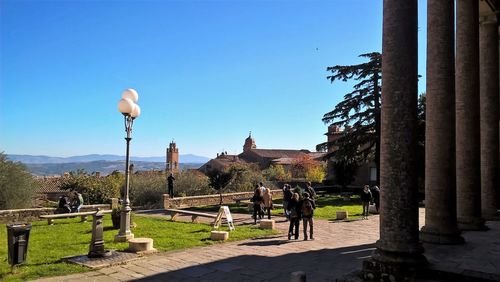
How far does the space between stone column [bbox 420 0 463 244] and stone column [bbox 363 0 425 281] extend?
2.39m

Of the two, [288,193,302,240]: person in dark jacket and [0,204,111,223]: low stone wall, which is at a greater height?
[288,193,302,240]: person in dark jacket

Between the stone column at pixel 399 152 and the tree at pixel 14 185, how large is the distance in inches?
736

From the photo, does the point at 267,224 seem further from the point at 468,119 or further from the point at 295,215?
the point at 468,119

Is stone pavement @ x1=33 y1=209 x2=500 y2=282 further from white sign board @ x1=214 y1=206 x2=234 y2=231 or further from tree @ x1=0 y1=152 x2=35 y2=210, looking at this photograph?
tree @ x1=0 y1=152 x2=35 y2=210

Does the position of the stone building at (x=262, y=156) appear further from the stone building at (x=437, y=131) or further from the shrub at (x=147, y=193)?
the stone building at (x=437, y=131)

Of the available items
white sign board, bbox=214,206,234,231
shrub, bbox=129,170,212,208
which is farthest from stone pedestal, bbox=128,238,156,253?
shrub, bbox=129,170,212,208

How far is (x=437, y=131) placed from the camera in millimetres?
8039

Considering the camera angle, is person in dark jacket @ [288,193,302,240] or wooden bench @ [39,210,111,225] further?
wooden bench @ [39,210,111,225]

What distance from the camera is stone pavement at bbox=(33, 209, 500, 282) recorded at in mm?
7172

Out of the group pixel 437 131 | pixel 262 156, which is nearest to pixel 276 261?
pixel 437 131

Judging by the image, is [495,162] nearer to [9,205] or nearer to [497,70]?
[497,70]

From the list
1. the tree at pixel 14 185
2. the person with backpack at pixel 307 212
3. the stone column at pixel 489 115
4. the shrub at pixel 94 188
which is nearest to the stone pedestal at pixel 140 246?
the person with backpack at pixel 307 212

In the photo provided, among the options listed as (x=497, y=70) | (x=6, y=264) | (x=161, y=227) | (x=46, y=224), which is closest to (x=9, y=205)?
(x=46, y=224)

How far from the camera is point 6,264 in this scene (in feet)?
28.3
